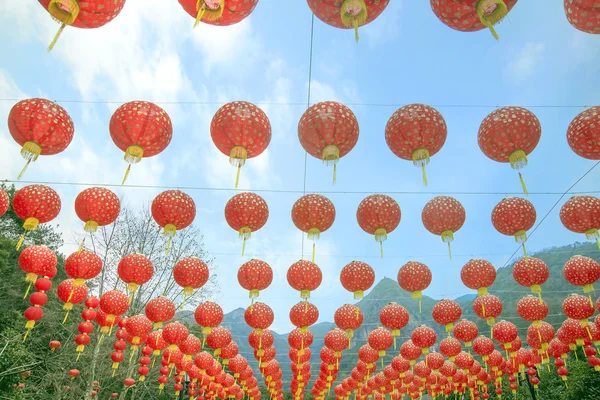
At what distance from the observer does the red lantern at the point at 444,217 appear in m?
4.03

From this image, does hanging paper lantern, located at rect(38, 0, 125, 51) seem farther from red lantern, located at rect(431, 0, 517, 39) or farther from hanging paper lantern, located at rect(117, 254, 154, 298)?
hanging paper lantern, located at rect(117, 254, 154, 298)

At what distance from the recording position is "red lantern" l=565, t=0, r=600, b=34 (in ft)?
7.50

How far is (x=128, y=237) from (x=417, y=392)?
10717 millimetres

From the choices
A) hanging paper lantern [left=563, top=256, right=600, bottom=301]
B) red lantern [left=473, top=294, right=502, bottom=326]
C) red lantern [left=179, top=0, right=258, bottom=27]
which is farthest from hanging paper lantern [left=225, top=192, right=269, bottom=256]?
hanging paper lantern [left=563, top=256, right=600, bottom=301]

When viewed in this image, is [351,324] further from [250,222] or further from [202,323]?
[250,222]

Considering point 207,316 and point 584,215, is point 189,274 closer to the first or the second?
point 207,316

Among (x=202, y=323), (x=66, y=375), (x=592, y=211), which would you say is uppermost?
(x=592, y=211)

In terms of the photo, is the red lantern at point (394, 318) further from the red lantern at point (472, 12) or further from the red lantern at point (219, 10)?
the red lantern at point (219, 10)

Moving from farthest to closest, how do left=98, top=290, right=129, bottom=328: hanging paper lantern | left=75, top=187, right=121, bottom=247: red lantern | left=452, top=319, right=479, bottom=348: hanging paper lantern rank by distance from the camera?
left=452, top=319, right=479, bottom=348: hanging paper lantern
left=98, top=290, right=129, bottom=328: hanging paper lantern
left=75, top=187, right=121, bottom=247: red lantern

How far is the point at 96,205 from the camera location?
3932 mm

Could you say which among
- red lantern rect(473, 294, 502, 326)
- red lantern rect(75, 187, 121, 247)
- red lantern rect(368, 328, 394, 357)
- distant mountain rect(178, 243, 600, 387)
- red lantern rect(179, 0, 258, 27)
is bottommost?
red lantern rect(368, 328, 394, 357)

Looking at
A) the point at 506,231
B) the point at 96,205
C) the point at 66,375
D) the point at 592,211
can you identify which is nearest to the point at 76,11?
the point at 96,205

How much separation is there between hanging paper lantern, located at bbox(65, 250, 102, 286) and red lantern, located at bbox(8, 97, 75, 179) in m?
2.04

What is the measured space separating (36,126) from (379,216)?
10.6 feet
